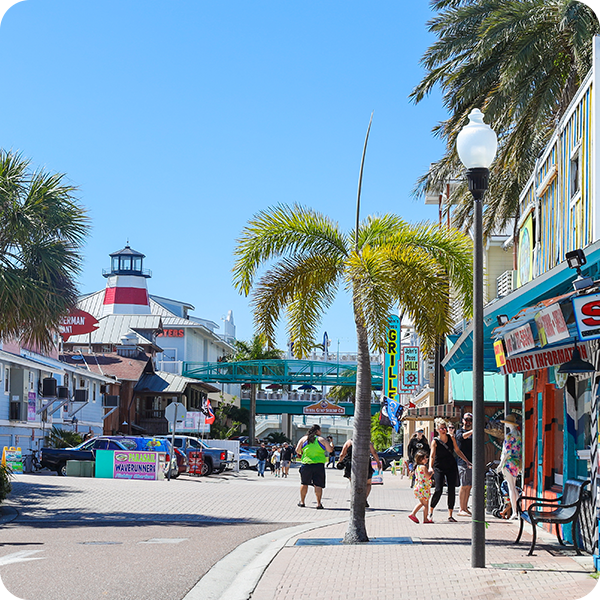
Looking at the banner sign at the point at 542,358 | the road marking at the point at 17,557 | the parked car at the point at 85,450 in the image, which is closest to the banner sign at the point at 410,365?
the parked car at the point at 85,450

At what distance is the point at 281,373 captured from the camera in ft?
221

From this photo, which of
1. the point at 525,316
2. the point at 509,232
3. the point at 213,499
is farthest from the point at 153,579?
the point at 509,232

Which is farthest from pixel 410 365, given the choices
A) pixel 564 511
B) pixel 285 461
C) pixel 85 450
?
pixel 564 511

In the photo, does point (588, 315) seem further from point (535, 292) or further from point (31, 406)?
point (31, 406)

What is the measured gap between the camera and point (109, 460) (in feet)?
91.2

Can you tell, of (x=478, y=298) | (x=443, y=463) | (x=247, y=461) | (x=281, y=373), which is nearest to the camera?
(x=478, y=298)

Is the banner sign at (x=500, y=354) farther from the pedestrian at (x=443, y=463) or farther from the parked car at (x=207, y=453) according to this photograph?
the parked car at (x=207, y=453)

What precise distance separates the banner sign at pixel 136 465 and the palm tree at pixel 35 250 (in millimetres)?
10768

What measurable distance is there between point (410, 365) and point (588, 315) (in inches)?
1414

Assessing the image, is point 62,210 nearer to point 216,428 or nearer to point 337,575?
point 337,575

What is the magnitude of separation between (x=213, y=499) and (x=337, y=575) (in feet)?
37.7

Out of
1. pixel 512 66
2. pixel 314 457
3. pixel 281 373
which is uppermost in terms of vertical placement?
pixel 512 66

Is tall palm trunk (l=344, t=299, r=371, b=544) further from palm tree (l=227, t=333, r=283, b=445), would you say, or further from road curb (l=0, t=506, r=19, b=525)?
palm tree (l=227, t=333, r=283, b=445)

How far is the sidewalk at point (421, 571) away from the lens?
318 inches
